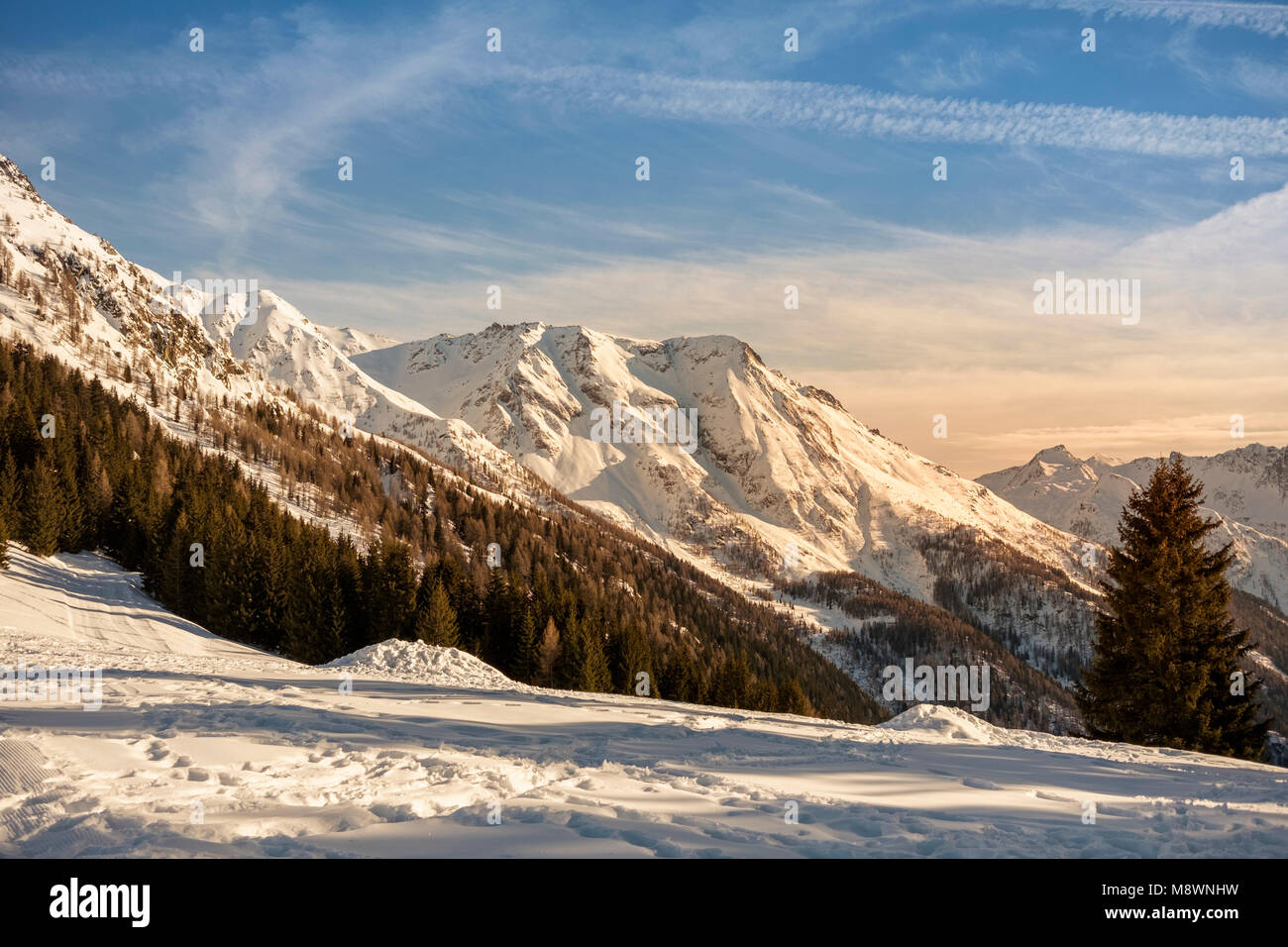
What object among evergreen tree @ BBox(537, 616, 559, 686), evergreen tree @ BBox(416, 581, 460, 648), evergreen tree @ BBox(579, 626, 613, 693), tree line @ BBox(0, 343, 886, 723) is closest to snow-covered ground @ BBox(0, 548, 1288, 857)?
evergreen tree @ BBox(416, 581, 460, 648)

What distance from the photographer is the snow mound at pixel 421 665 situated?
24516 mm

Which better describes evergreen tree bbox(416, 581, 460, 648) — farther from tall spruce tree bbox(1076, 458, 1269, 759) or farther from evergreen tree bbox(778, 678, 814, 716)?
tall spruce tree bbox(1076, 458, 1269, 759)

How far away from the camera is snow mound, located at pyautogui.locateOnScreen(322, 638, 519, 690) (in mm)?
24516

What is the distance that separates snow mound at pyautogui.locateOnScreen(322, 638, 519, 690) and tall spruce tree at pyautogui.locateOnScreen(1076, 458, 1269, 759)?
62.7 feet

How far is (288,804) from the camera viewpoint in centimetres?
798

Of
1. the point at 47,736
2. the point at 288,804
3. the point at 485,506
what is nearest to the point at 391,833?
the point at 288,804

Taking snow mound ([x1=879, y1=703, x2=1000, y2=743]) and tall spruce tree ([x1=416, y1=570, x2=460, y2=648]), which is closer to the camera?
snow mound ([x1=879, y1=703, x2=1000, y2=743])

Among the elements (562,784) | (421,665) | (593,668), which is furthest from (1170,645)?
(593,668)

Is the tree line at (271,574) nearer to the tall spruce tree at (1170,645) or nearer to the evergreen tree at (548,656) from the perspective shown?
the evergreen tree at (548,656)

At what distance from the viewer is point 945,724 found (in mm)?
17125
